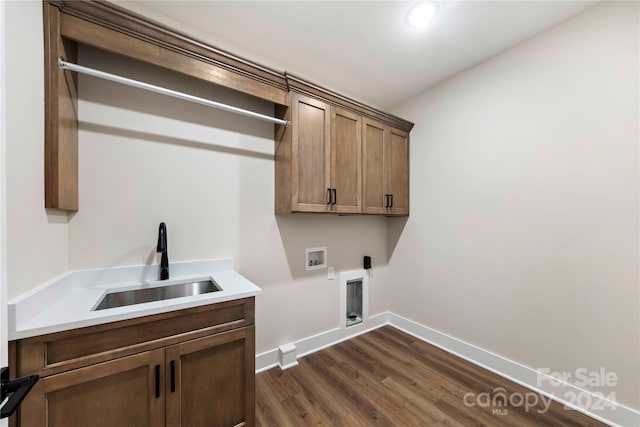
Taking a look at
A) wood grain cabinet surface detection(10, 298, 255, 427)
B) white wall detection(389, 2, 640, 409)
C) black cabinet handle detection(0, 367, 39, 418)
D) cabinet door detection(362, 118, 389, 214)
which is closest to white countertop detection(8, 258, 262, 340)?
wood grain cabinet surface detection(10, 298, 255, 427)

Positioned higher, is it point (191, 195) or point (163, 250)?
point (191, 195)

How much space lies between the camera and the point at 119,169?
1.59 metres

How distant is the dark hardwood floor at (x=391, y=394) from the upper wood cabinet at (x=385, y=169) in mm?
1410

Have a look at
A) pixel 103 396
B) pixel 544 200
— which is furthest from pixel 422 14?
pixel 103 396

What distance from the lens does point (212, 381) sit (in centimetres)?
134

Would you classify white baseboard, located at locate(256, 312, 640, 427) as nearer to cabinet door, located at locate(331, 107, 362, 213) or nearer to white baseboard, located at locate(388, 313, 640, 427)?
white baseboard, located at locate(388, 313, 640, 427)

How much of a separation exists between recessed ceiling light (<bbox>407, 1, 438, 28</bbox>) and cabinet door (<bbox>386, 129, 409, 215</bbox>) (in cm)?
103

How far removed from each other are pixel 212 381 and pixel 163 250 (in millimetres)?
821

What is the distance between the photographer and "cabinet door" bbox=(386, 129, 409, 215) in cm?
265

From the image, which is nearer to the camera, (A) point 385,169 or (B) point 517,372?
(B) point 517,372

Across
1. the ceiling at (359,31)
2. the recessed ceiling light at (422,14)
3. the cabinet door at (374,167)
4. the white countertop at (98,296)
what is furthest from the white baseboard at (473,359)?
the recessed ceiling light at (422,14)

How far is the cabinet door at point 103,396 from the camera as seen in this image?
0.97m

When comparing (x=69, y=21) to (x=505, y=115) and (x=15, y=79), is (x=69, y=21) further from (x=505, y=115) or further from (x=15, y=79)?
(x=505, y=115)

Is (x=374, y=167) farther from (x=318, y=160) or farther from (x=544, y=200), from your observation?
(x=544, y=200)
